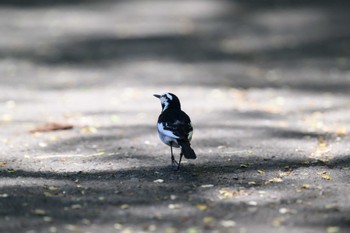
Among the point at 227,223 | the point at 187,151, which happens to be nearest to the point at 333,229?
the point at 227,223

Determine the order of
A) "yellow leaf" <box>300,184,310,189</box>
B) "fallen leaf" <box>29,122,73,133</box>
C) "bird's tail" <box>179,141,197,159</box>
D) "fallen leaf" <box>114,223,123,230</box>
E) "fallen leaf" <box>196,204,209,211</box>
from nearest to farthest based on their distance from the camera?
"fallen leaf" <box>114,223,123,230</box> → "fallen leaf" <box>196,204,209,211</box> → "yellow leaf" <box>300,184,310,189</box> → "bird's tail" <box>179,141,197,159</box> → "fallen leaf" <box>29,122,73,133</box>

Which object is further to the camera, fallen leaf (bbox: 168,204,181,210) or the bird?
the bird

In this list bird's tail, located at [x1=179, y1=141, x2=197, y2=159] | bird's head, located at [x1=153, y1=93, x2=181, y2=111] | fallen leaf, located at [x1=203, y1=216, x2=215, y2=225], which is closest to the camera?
fallen leaf, located at [x1=203, y1=216, x2=215, y2=225]

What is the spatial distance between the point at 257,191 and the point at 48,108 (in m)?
5.24

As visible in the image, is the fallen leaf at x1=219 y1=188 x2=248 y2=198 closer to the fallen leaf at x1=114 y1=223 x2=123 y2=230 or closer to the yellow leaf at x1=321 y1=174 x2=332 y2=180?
the yellow leaf at x1=321 y1=174 x2=332 y2=180

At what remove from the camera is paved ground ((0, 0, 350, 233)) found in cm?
653

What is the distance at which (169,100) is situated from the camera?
326 inches

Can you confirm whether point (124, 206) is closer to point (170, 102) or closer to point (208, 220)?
point (208, 220)

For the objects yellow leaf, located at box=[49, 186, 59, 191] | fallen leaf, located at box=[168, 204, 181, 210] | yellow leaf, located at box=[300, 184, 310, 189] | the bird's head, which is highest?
the bird's head

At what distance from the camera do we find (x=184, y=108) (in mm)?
11562

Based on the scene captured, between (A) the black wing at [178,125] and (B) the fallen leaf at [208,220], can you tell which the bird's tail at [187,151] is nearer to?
(A) the black wing at [178,125]

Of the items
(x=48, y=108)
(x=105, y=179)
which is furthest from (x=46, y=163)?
(x=48, y=108)

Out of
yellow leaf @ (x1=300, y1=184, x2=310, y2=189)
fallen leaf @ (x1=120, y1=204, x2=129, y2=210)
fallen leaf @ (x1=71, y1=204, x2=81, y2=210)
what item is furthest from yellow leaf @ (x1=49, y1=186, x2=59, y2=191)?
yellow leaf @ (x1=300, y1=184, x2=310, y2=189)

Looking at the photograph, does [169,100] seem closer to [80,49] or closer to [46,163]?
[46,163]
